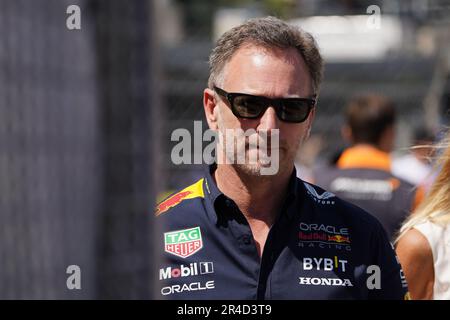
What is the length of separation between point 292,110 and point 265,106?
73mm

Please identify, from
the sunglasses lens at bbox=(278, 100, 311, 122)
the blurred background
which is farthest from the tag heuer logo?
the blurred background

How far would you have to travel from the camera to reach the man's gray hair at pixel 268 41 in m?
2.40

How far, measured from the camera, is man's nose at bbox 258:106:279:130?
2342mm

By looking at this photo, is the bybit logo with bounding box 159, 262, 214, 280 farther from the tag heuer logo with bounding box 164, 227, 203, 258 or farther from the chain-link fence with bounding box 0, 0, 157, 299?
the chain-link fence with bounding box 0, 0, 157, 299

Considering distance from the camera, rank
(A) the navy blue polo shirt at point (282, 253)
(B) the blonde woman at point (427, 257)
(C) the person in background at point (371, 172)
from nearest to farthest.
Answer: (A) the navy blue polo shirt at point (282, 253)
(B) the blonde woman at point (427, 257)
(C) the person in background at point (371, 172)

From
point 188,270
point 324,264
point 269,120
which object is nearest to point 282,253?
point 324,264

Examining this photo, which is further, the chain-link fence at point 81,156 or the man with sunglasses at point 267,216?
the man with sunglasses at point 267,216

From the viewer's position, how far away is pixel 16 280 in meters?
1.57

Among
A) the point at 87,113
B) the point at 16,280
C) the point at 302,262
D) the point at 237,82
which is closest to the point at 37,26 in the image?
the point at 87,113

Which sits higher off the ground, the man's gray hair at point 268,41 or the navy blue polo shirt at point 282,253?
the man's gray hair at point 268,41

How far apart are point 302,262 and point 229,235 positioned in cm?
20

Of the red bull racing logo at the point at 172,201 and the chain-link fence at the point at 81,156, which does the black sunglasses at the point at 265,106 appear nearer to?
the red bull racing logo at the point at 172,201

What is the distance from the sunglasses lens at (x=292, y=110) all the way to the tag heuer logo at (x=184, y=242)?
1.25ft

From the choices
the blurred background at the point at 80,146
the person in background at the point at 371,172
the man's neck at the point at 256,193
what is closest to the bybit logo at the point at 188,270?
the man's neck at the point at 256,193
